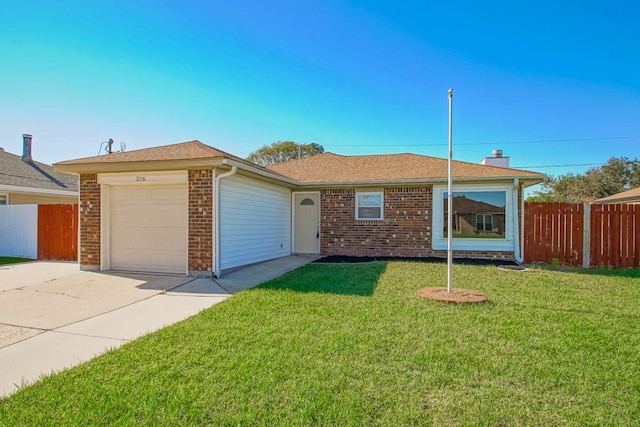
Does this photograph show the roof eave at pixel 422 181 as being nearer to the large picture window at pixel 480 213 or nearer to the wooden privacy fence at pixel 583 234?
the large picture window at pixel 480 213

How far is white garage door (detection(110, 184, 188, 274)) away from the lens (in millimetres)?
8102

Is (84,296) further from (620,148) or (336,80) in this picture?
(620,148)

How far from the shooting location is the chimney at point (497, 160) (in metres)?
12.6

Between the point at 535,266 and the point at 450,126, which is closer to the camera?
the point at 450,126

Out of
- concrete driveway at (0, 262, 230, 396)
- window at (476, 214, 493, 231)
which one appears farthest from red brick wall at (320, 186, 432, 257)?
concrete driveway at (0, 262, 230, 396)

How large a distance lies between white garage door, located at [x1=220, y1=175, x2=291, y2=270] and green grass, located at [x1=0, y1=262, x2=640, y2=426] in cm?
282

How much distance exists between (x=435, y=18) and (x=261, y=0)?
457cm

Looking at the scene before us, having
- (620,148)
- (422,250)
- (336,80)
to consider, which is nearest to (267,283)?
(422,250)

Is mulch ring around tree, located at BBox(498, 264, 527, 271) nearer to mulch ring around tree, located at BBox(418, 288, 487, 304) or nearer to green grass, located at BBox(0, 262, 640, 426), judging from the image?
mulch ring around tree, located at BBox(418, 288, 487, 304)

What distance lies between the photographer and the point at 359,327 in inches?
170

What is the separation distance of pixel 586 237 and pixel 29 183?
20927mm

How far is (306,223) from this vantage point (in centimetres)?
1247

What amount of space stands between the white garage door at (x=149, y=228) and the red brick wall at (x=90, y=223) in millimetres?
337

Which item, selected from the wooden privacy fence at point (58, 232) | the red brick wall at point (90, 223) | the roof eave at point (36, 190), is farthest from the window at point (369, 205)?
the roof eave at point (36, 190)
